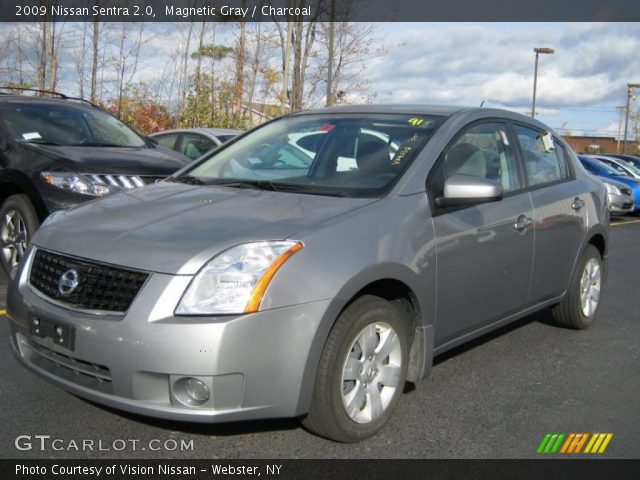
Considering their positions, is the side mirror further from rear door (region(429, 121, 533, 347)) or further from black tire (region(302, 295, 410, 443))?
black tire (region(302, 295, 410, 443))

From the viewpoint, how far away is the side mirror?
371 cm

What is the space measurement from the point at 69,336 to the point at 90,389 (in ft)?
0.79

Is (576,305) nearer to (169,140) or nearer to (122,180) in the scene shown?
(122,180)

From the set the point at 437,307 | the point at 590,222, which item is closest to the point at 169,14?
the point at 590,222

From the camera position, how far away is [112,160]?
654cm

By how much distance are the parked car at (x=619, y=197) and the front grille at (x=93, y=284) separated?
1409cm

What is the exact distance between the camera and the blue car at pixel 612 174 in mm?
16406

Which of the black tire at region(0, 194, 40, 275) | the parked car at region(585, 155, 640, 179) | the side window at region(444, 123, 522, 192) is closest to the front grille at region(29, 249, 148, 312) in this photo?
the side window at region(444, 123, 522, 192)

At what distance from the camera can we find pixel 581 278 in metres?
5.33

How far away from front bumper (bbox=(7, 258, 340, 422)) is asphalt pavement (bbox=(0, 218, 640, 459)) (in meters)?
0.38

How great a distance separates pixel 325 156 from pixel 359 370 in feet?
4.68

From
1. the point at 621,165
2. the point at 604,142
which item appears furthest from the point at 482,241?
the point at 604,142

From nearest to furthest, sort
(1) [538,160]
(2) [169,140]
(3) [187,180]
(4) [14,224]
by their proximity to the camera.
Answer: (3) [187,180] → (1) [538,160] → (4) [14,224] → (2) [169,140]

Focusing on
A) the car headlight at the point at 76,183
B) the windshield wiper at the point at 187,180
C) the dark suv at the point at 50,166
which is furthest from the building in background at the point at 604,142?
the windshield wiper at the point at 187,180
